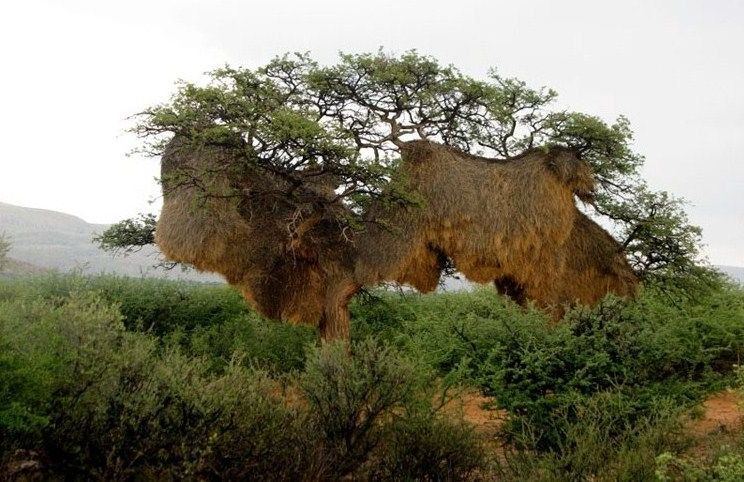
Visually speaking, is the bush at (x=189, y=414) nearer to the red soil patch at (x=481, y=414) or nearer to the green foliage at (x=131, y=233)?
the red soil patch at (x=481, y=414)

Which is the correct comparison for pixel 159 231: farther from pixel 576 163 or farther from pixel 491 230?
pixel 576 163

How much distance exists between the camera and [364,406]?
10547 mm

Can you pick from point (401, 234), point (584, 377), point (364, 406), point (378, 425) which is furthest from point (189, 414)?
point (401, 234)

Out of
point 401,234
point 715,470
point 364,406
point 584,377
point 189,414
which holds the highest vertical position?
point 401,234

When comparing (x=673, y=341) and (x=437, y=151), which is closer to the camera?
(x=673, y=341)

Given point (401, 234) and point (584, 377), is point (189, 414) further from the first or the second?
point (401, 234)

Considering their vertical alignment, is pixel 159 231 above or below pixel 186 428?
above

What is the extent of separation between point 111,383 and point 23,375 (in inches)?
60.2

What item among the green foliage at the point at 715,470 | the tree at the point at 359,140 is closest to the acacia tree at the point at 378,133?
the tree at the point at 359,140

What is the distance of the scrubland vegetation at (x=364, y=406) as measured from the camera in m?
8.18

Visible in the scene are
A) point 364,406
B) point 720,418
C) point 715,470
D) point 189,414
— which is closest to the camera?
point 715,470

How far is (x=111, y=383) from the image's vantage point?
8609 millimetres

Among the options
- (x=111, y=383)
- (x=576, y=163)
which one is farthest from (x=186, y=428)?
(x=576, y=163)

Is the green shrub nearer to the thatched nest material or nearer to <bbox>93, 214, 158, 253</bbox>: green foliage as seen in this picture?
the thatched nest material
